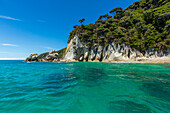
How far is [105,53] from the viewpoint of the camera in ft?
144

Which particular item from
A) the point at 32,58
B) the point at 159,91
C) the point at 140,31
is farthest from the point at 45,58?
the point at 159,91

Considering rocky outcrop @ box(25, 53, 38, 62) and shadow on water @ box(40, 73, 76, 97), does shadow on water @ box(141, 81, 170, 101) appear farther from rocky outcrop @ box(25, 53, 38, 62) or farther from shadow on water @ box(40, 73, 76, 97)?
rocky outcrop @ box(25, 53, 38, 62)

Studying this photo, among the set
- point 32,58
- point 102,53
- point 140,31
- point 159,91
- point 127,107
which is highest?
point 140,31

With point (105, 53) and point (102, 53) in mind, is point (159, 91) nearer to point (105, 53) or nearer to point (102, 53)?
point (105, 53)

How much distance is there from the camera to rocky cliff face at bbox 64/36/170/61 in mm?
32384

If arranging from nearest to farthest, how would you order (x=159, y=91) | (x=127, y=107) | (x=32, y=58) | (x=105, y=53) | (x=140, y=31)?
(x=127, y=107) < (x=159, y=91) < (x=140, y=31) < (x=105, y=53) < (x=32, y=58)

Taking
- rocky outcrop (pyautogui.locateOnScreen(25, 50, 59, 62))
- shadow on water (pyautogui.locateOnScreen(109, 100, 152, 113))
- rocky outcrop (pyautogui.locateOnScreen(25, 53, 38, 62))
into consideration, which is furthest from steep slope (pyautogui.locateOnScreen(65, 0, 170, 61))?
shadow on water (pyautogui.locateOnScreen(109, 100, 152, 113))

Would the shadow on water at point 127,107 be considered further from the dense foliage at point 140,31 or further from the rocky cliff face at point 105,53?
the dense foliage at point 140,31

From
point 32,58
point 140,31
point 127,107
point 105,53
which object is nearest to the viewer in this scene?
point 127,107

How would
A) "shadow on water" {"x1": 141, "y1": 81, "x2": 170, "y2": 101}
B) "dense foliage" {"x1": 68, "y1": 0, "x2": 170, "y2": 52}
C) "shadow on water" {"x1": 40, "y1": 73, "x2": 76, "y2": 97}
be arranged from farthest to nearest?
"dense foliage" {"x1": 68, "y1": 0, "x2": 170, "y2": 52} → "shadow on water" {"x1": 40, "y1": 73, "x2": 76, "y2": 97} → "shadow on water" {"x1": 141, "y1": 81, "x2": 170, "y2": 101}

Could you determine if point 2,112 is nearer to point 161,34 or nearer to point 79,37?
point 161,34

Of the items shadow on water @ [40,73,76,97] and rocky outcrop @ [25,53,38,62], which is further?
rocky outcrop @ [25,53,38,62]

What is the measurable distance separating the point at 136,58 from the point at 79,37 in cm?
3387

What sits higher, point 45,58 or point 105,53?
point 105,53
